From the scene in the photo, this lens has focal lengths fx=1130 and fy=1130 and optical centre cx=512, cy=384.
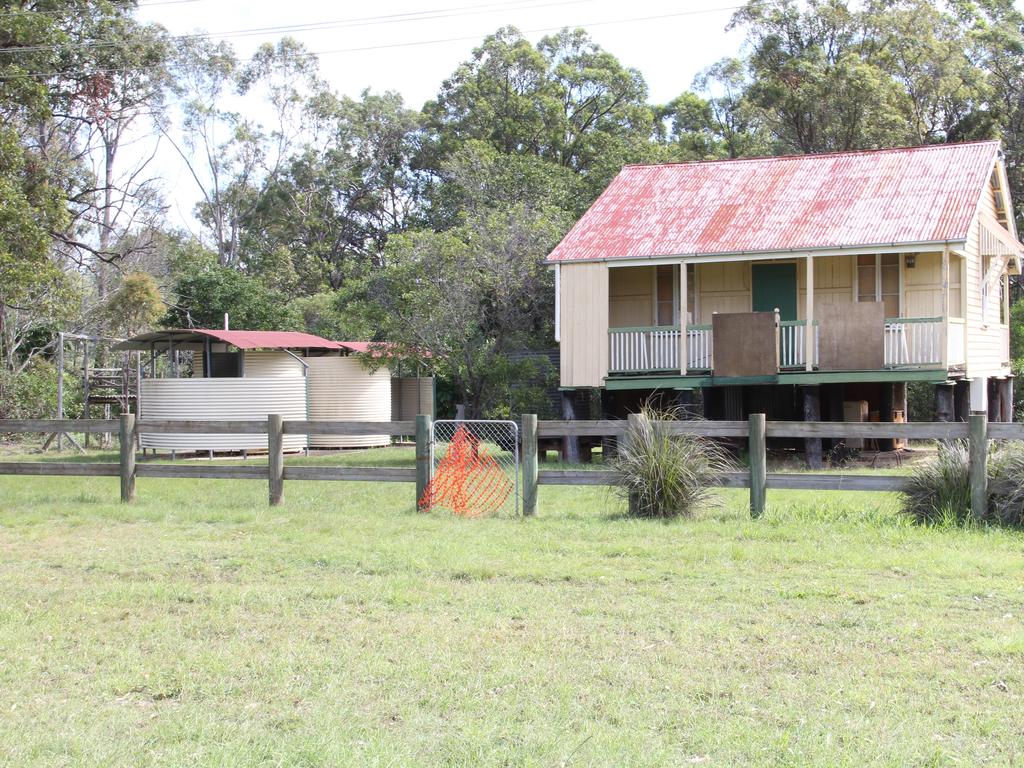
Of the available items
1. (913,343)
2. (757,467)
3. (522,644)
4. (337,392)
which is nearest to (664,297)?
(913,343)

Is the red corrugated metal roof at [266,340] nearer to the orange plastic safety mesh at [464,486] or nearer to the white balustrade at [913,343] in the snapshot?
the orange plastic safety mesh at [464,486]

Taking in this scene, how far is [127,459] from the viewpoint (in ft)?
45.7

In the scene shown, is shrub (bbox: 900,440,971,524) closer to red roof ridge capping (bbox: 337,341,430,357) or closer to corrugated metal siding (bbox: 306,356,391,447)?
red roof ridge capping (bbox: 337,341,430,357)

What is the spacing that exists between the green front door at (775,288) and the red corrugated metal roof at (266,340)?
10.2m

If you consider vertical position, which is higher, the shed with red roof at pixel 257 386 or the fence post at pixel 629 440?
the shed with red roof at pixel 257 386

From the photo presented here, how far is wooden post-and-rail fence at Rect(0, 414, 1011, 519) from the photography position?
10723mm

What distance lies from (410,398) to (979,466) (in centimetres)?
2296

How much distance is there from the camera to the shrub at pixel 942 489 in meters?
10.5

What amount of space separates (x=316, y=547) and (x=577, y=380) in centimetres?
1181

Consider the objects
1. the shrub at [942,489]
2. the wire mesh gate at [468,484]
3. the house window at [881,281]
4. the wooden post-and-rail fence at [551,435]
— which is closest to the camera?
the shrub at [942,489]

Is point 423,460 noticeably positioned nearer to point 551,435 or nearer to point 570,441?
point 551,435

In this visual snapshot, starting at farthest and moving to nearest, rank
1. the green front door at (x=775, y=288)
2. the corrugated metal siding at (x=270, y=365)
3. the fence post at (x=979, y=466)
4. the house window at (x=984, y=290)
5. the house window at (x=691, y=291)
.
→ the corrugated metal siding at (x=270, y=365) → the house window at (x=984, y=290) → the house window at (x=691, y=291) → the green front door at (x=775, y=288) → the fence post at (x=979, y=466)

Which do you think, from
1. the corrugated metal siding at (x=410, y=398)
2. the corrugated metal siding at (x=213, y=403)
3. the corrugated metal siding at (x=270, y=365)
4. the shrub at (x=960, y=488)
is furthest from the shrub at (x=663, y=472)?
the corrugated metal siding at (x=410, y=398)

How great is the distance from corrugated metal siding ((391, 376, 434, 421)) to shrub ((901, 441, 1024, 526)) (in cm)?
2156
